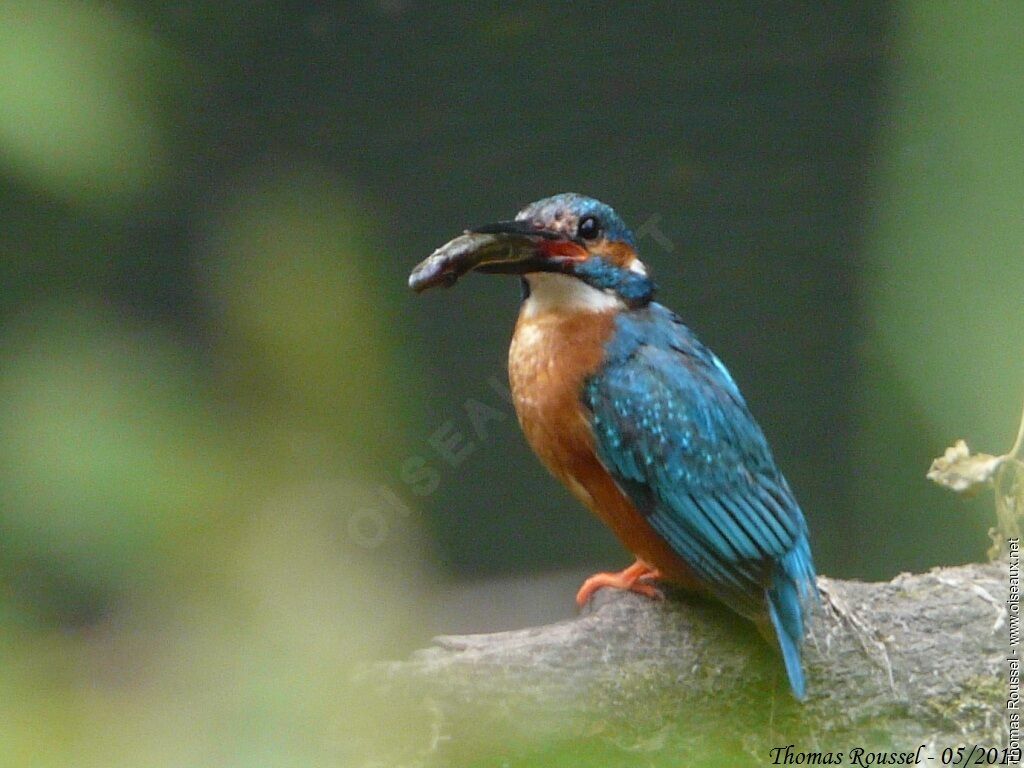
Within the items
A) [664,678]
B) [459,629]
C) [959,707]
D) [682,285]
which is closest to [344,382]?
[664,678]

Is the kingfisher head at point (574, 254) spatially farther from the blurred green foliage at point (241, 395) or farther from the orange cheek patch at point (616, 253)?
the blurred green foliage at point (241, 395)

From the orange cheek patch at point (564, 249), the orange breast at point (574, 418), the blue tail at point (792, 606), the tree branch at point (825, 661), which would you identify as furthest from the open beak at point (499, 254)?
the blue tail at point (792, 606)

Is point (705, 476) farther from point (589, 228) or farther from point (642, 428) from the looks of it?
point (589, 228)

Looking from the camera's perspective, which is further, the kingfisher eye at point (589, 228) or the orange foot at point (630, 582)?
the kingfisher eye at point (589, 228)

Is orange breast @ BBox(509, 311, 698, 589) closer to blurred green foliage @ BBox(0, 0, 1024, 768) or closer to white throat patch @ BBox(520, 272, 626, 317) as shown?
white throat patch @ BBox(520, 272, 626, 317)

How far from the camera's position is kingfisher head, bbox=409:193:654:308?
91.2 inches

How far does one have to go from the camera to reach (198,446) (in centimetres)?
51

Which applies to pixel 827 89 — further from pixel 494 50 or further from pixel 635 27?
pixel 494 50

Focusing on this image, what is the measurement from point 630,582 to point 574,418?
0.34m

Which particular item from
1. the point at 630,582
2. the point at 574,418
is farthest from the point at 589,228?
the point at 630,582

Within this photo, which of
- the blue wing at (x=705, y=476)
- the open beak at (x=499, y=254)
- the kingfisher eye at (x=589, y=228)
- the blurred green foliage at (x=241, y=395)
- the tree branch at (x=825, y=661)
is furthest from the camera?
the kingfisher eye at (x=589, y=228)

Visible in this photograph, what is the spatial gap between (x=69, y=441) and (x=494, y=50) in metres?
4.36

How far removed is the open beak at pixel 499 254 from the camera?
6.24 feet

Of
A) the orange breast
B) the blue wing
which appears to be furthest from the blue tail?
the orange breast
